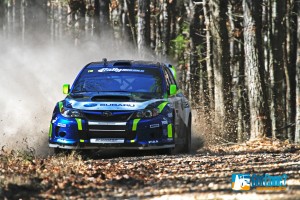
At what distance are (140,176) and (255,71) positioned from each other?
8110mm

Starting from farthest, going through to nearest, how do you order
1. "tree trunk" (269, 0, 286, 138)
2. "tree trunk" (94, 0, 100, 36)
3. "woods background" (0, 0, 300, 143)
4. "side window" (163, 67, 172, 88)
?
"tree trunk" (94, 0, 100, 36), "tree trunk" (269, 0, 286, 138), "woods background" (0, 0, 300, 143), "side window" (163, 67, 172, 88)

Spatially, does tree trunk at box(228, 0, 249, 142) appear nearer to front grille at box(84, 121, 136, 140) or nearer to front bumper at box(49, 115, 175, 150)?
front bumper at box(49, 115, 175, 150)

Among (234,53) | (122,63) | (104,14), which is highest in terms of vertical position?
(104,14)

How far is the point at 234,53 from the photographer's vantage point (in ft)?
108

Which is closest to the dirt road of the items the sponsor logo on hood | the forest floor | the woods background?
the forest floor

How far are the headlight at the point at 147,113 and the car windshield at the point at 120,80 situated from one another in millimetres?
Answer: 861

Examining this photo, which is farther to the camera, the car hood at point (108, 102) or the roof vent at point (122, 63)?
the roof vent at point (122, 63)

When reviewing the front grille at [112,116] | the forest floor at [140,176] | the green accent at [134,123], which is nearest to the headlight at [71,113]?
the front grille at [112,116]

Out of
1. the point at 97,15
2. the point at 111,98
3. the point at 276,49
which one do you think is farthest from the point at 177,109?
the point at 97,15

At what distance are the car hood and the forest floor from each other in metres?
0.99

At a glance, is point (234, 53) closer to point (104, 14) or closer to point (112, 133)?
point (104, 14)

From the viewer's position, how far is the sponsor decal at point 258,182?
822 cm

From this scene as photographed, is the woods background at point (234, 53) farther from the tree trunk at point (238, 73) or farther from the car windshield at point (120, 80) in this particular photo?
the car windshield at point (120, 80)

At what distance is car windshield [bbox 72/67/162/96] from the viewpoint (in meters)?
13.9
